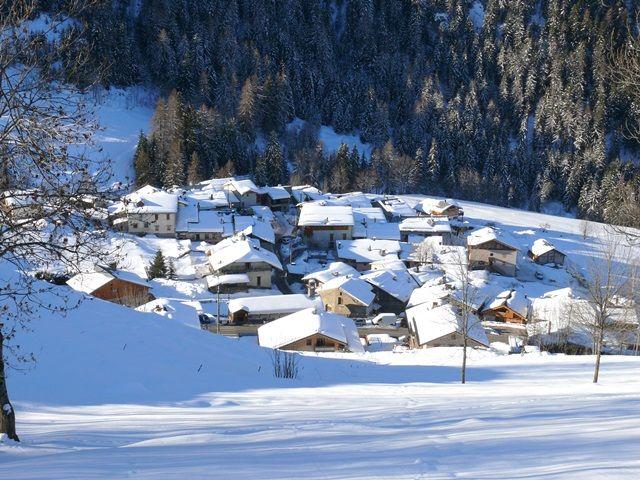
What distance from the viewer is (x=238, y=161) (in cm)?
6247

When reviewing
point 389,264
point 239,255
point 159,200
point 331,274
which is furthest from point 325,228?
point 159,200

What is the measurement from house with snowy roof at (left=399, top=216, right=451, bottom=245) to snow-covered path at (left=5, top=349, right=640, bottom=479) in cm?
3457

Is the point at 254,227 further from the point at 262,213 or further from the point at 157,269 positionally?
the point at 157,269

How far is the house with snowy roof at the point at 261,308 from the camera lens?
1065 inches

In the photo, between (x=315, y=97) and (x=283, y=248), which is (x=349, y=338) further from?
(x=315, y=97)

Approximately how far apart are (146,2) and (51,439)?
292ft

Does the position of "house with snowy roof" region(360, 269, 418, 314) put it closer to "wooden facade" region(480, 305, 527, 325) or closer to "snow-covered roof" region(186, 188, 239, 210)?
"wooden facade" region(480, 305, 527, 325)

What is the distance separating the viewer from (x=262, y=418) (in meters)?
6.39

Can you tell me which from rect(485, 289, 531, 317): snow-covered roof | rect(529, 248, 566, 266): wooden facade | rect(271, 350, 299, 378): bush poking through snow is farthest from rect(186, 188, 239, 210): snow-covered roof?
rect(271, 350, 299, 378): bush poking through snow

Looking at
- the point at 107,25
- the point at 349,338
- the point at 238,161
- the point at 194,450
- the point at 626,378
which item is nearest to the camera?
the point at 194,450

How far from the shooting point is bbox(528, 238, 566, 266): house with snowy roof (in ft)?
134

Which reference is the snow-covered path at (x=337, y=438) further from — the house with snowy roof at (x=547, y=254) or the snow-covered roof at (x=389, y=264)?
the house with snowy roof at (x=547, y=254)

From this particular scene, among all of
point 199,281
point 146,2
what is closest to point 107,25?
point 146,2

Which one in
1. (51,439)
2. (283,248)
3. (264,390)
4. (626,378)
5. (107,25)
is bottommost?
(283,248)
